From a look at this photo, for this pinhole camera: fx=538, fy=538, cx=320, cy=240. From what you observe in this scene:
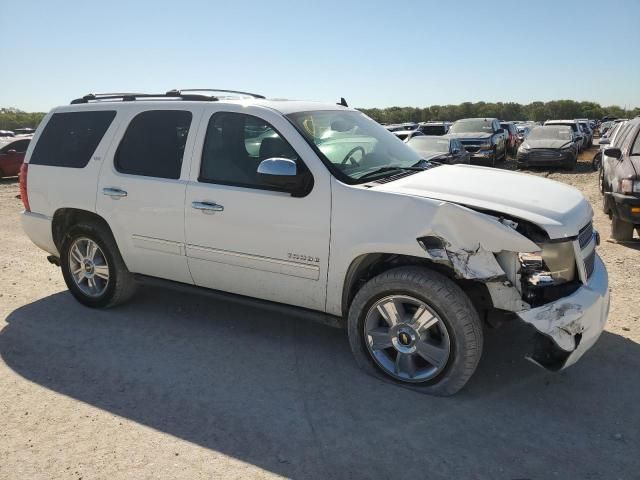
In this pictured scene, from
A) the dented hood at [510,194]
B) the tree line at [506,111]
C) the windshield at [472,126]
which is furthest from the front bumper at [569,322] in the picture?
the tree line at [506,111]

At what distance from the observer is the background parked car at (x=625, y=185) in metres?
7.08

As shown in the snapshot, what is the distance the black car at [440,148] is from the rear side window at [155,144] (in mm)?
9145

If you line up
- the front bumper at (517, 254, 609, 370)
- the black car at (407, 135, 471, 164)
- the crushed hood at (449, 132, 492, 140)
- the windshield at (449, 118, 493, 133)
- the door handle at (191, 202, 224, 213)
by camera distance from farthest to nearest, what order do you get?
the windshield at (449, 118, 493, 133)
the crushed hood at (449, 132, 492, 140)
the black car at (407, 135, 471, 164)
the door handle at (191, 202, 224, 213)
the front bumper at (517, 254, 609, 370)

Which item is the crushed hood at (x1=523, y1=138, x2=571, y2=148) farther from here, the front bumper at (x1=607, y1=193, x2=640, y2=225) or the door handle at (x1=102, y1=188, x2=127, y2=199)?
the door handle at (x1=102, y1=188, x2=127, y2=199)

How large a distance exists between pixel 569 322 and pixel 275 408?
74.5 inches

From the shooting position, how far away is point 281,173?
12.1ft

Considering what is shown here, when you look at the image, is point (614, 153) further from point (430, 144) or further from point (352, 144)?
point (430, 144)

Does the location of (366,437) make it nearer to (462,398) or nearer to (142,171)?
(462,398)

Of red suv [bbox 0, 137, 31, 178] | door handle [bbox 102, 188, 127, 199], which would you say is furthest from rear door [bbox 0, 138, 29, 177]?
door handle [bbox 102, 188, 127, 199]

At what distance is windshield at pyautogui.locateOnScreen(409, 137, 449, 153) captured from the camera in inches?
534

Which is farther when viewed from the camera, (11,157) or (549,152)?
(549,152)

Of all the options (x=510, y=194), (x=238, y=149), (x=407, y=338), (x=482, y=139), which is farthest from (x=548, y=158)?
(x=407, y=338)

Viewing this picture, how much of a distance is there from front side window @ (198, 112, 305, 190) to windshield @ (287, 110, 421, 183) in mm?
229

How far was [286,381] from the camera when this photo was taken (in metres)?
3.80
